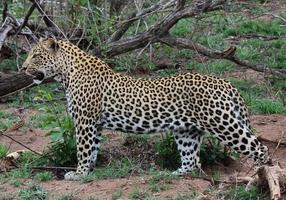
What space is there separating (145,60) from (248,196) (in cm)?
730

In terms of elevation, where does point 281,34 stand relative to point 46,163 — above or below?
above

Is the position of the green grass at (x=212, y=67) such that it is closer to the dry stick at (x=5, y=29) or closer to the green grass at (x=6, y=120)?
the dry stick at (x=5, y=29)

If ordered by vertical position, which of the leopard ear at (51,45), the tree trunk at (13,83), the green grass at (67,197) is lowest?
the green grass at (67,197)

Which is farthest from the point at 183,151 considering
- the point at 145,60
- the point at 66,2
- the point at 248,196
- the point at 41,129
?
the point at 145,60

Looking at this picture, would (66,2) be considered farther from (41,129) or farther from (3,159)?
(3,159)

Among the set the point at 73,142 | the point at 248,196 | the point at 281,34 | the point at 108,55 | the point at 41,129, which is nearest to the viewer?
the point at 248,196

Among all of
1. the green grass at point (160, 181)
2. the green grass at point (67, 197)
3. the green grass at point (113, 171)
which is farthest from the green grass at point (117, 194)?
the green grass at point (113, 171)

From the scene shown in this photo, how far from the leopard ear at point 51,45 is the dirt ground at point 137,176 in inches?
59.6

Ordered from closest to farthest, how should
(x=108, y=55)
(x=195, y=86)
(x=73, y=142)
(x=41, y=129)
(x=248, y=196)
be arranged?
1. (x=248, y=196)
2. (x=195, y=86)
3. (x=73, y=142)
4. (x=41, y=129)
5. (x=108, y=55)

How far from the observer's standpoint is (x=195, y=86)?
829 centimetres

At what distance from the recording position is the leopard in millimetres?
8133

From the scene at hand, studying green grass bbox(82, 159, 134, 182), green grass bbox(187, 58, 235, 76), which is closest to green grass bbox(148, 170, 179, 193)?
green grass bbox(82, 159, 134, 182)

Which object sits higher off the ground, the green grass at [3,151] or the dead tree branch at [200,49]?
the dead tree branch at [200,49]

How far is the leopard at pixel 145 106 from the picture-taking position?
26.7ft
